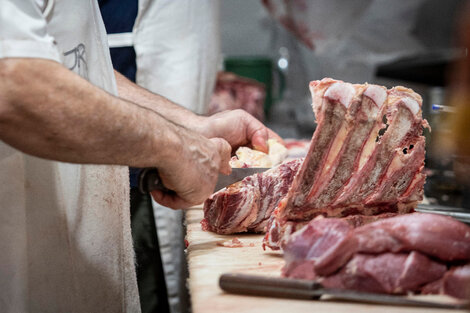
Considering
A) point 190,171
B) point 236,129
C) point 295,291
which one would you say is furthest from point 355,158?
point 236,129

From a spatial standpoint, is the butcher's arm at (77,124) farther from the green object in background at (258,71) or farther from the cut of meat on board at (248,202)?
the green object in background at (258,71)

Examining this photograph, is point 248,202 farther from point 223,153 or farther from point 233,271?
point 233,271

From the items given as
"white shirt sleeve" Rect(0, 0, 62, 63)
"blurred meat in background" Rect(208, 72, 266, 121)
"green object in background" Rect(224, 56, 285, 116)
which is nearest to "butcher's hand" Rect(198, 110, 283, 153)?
"white shirt sleeve" Rect(0, 0, 62, 63)

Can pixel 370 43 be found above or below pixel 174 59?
above

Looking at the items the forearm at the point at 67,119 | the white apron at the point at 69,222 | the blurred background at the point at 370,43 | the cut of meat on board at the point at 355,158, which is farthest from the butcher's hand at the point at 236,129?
the blurred background at the point at 370,43

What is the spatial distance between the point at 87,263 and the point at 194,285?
0.84 m

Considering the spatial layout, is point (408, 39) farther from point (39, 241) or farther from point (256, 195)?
point (39, 241)

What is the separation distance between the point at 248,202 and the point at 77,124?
0.95m

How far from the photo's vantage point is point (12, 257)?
2.36 m

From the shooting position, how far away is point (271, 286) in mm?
1730

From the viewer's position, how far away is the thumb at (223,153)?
242 cm

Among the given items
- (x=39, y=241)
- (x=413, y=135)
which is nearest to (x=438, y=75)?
(x=413, y=135)

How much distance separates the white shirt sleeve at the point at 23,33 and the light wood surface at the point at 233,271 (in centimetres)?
88

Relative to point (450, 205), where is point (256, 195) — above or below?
above
